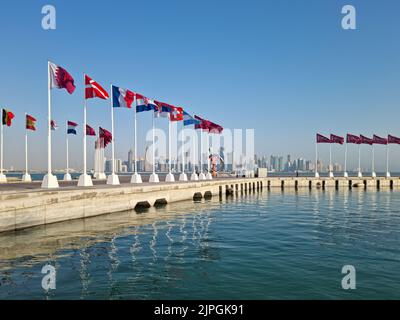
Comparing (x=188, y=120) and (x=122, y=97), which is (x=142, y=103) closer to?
(x=122, y=97)

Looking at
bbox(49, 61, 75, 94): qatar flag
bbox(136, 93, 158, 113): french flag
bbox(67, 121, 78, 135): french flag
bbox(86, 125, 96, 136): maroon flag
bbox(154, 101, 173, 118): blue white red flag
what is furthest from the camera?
bbox(67, 121, 78, 135): french flag

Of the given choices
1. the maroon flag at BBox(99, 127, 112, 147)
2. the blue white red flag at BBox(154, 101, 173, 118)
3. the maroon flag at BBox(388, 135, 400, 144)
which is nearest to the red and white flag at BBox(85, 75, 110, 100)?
the blue white red flag at BBox(154, 101, 173, 118)

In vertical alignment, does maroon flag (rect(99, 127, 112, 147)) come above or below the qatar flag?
below

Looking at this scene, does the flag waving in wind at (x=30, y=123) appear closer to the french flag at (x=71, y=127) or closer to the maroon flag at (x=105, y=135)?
the french flag at (x=71, y=127)

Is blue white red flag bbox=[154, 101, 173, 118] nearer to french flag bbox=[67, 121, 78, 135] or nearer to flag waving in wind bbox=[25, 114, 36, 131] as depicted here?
french flag bbox=[67, 121, 78, 135]

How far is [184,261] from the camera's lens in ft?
→ 45.7

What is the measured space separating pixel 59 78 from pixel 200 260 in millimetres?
18426

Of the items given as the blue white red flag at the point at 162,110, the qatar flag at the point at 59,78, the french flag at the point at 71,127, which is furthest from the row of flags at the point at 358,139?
the qatar flag at the point at 59,78

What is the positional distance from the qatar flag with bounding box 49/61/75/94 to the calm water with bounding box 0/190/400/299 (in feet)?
33.2

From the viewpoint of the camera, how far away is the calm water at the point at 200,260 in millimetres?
10281

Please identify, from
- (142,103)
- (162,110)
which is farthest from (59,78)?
(162,110)

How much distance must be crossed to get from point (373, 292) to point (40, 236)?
15996mm

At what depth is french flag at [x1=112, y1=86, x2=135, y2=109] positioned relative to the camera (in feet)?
112

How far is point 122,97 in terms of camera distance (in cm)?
3453
